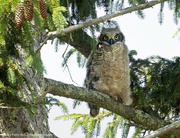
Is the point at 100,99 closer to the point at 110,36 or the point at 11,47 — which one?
the point at 110,36

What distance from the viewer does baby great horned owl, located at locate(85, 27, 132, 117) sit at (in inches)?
176

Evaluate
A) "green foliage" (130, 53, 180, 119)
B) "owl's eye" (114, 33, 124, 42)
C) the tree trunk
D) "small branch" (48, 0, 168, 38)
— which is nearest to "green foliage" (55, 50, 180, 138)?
"green foliage" (130, 53, 180, 119)

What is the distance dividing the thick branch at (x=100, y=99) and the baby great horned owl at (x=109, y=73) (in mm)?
483

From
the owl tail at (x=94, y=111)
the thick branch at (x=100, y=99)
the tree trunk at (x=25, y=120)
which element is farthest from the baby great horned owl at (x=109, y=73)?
the tree trunk at (x=25, y=120)

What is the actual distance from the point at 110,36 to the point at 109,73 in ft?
2.18

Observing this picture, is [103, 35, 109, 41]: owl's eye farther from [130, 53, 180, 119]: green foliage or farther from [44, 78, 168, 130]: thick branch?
[44, 78, 168, 130]: thick branch

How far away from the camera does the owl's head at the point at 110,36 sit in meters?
4.75

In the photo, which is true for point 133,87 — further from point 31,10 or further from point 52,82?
point 31,10

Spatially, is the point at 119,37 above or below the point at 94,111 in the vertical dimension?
above

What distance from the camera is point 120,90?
4.54m

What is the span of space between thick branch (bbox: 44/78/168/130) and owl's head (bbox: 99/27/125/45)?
1253mm

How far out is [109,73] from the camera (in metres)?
4.50

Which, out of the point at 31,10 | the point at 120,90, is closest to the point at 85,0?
the point at 120,90

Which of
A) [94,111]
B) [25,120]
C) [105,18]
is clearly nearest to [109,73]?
[94,111]
